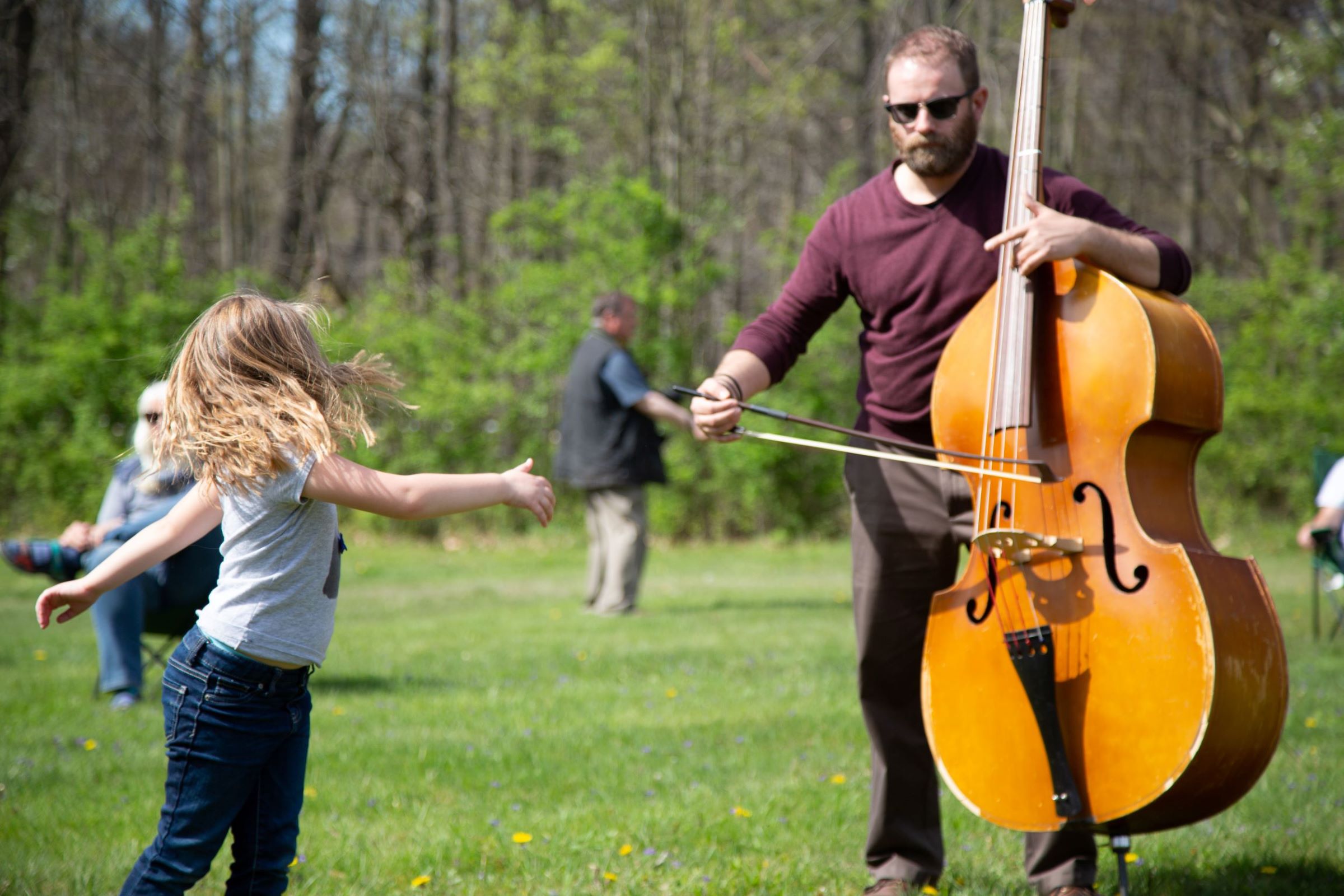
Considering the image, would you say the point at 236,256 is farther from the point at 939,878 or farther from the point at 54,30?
the point at 939,878

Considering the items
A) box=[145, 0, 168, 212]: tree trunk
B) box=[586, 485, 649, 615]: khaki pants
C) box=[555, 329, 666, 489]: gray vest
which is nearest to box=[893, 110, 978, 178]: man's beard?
box=[555, 329, 666, 489]: gray vest

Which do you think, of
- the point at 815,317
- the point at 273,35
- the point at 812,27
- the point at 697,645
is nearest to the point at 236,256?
the point at 273,35

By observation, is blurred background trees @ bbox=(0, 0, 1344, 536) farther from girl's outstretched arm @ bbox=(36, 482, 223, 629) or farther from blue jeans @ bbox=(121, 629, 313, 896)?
blue jeans @ bbox=(121, 629, 313, 896)

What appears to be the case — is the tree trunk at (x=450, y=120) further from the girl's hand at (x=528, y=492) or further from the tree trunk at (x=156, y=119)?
the girl's hand at (x=528, y=492)

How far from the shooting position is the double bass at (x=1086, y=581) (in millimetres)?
2311

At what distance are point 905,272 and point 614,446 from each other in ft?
17.6

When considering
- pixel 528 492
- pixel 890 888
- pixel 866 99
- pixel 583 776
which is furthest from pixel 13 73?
pixel 890 888

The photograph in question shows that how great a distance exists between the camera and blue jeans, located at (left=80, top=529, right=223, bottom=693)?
5320 mm

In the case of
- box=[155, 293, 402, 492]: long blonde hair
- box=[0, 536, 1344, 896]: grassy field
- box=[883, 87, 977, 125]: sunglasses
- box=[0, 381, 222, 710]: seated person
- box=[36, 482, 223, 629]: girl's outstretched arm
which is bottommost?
box=[0, 536, 1344, 896]: grassy field

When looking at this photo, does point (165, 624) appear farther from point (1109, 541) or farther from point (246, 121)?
point (246, 121)

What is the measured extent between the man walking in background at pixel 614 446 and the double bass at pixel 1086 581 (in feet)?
18.1

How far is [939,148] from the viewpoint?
290 cm

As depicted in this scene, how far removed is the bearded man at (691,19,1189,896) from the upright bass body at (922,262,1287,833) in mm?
243

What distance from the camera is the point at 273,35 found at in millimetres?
19047
